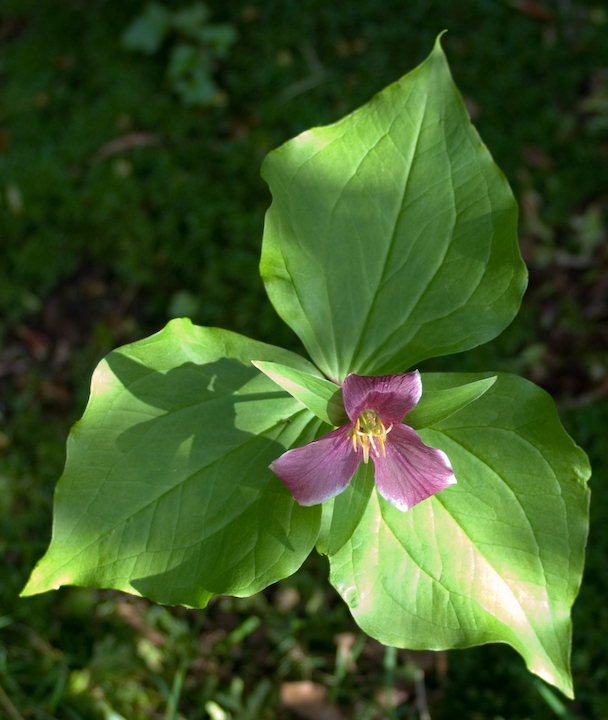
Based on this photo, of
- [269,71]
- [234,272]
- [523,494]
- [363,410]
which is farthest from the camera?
[269,71]

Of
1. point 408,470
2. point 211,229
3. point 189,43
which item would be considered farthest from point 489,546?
point 189,43

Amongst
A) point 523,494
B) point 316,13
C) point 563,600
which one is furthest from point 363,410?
point 316,13

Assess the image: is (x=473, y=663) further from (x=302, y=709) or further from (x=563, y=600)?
(x=563, y=600)

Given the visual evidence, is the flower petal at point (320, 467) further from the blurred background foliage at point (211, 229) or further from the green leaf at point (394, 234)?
the blurred background foliage at point (211, 229)

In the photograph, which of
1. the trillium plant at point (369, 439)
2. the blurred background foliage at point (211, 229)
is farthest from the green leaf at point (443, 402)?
the blurred background foliage at point (211, 229)

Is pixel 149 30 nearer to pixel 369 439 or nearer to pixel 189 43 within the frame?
pixel 189 43

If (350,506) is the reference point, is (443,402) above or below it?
above
